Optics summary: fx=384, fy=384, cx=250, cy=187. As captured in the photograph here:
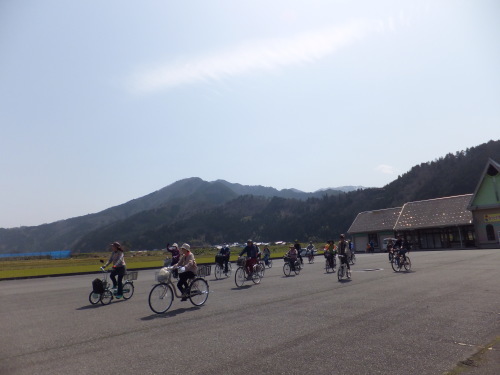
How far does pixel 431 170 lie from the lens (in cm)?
13175

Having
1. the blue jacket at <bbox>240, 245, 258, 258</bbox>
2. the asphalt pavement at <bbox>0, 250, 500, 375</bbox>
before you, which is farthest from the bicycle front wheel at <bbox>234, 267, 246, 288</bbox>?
the asphalt pavement at <bbox>0, 250, 500, 375</bbox>

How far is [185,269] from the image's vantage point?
11297mm

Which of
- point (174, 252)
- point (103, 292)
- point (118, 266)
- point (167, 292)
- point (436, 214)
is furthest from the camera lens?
point (436, 214)

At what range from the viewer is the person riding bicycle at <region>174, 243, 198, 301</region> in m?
11.3

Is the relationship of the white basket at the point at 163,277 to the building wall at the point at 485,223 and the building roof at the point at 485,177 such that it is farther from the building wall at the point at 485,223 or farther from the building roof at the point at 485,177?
the building roof at the point at 485,177

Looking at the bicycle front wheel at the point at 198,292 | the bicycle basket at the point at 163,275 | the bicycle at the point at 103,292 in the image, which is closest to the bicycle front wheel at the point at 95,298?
the bicycle at the point at 103,292

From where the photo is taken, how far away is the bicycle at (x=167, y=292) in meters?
10.4

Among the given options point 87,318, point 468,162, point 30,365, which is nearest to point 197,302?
point 87,318

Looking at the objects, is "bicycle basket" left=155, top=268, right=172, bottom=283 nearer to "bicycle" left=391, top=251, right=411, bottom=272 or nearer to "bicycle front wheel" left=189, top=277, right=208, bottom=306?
"bicycle front wheel" left=189, top=277, right=208, bottom=306

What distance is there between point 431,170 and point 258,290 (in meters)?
133

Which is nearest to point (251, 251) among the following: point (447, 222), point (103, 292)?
point (103, 292)

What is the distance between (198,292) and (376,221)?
5492cm

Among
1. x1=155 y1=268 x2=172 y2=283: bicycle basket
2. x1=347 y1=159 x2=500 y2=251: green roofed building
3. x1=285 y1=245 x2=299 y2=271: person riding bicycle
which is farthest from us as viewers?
x1=347 y1=159 x2=500 y2=251: green roofed building

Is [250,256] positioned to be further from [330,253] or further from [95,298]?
[95,298]
